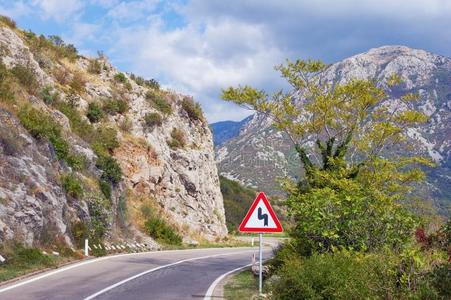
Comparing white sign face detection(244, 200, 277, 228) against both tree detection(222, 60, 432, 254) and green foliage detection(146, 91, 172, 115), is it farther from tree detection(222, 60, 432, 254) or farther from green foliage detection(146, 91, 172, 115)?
green foliage detection(146, 91, 172, 115)

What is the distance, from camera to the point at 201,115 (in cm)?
4650

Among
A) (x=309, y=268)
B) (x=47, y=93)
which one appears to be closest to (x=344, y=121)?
(x=309, y=268)

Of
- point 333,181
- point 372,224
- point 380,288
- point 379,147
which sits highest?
point 379,147

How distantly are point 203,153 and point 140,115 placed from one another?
7844mm

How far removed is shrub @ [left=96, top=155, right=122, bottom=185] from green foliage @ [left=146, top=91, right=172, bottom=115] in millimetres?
12110

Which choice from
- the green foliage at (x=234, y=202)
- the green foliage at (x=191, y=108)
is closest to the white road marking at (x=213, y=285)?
the green foliage at (x=191, y=108)

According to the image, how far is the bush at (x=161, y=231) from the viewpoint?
3080 centimetres

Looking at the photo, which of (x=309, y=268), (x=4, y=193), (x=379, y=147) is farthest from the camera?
(x=379, y=147)

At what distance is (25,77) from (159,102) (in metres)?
14.3

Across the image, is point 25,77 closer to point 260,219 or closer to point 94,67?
point 94,67

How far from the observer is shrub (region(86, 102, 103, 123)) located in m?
34.4

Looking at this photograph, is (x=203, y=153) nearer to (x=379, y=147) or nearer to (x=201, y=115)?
(x=201, y=115)

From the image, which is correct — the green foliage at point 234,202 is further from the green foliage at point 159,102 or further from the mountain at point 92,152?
the green foliage at point 159,102

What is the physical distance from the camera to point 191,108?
45.4 m
